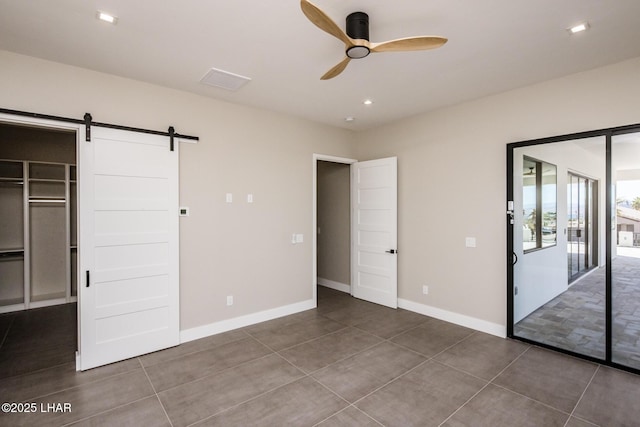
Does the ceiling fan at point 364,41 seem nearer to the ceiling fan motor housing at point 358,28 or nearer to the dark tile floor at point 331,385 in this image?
the ceiling fan motor housing at point 358,28

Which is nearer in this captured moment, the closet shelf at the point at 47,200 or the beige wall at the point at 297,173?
the beige wall at the point at 297,173

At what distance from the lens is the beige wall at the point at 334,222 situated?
579 centimetres

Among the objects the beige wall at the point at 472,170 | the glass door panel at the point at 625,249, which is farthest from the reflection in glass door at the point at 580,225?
the beige wall at the point at 472,170

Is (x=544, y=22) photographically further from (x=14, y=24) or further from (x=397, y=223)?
(x=14, y=24)

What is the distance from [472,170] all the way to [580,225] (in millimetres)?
1848

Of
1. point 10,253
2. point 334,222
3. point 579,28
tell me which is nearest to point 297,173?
point 334,222

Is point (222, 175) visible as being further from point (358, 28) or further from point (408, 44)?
point (408, 44)

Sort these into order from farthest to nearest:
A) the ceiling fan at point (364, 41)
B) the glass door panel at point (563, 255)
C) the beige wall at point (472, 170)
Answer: the glass door panel at point (563, 255), the beige wall at point (472, 170), the ceiling fan at point (364, 41)

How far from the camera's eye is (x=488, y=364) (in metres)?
3.09

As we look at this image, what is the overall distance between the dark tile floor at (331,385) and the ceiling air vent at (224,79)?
2.95 metres

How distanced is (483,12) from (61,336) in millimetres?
5422

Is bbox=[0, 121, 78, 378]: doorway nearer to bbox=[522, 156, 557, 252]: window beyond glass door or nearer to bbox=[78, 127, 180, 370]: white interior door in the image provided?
bbox=[78, 127, 180, 370]: white interior door

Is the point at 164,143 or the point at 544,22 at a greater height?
the point at 544,22

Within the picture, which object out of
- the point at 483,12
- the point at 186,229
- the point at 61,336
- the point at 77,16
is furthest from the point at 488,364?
the point at 61,336
